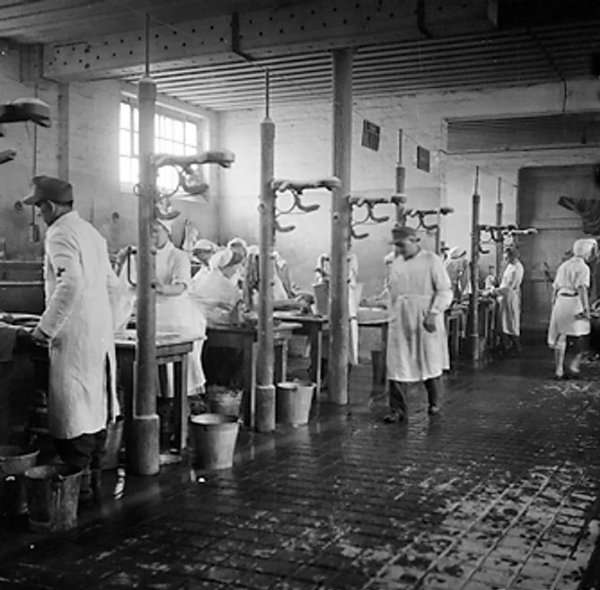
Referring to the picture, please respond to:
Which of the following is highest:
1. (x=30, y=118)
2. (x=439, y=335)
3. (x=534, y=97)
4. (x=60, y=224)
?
(x=534, y=97)

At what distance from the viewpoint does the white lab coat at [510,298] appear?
13875 millimetres

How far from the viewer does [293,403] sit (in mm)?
7242

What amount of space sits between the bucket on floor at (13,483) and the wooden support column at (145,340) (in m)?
0.89

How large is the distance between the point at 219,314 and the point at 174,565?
390cm

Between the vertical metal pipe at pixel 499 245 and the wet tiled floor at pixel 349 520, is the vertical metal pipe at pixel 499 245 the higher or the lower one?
the higher one

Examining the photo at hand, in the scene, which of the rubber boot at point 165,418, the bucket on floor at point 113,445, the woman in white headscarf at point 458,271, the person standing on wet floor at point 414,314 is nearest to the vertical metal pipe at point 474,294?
the woman in white headscarf at point 458,271

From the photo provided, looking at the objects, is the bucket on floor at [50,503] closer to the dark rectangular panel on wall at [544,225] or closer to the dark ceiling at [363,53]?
the dark ceiling at [363,53]

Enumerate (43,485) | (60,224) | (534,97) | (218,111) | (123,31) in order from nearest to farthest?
(43,485) → (60,224) → (123,31) → (534,97) → (218,111)

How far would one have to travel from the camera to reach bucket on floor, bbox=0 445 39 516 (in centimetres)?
454

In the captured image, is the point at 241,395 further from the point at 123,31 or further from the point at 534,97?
the point at 534,97

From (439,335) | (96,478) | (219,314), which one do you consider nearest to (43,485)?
(96,478)

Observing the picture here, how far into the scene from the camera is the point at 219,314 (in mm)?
7562

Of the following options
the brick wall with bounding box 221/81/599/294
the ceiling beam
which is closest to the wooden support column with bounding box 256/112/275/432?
the ceiling beam

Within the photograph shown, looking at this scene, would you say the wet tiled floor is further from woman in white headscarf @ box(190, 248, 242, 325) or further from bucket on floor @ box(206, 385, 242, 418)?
woman in white headscarf @ box(190, 248, 242, 325)
